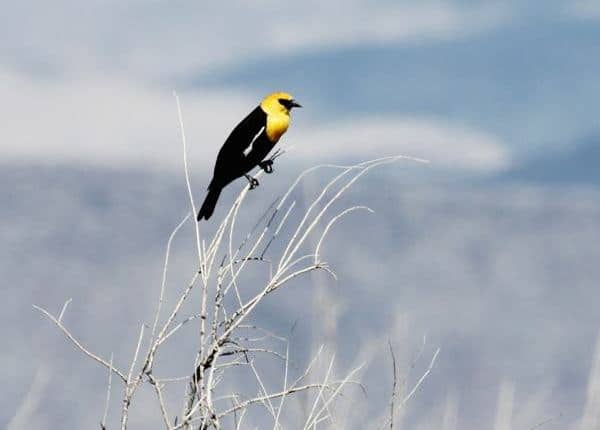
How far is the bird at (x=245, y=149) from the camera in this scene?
6.23 meters

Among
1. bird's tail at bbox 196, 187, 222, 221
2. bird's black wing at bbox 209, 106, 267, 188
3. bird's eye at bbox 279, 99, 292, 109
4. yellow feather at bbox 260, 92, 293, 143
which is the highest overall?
bird's eye at bbox 279, 99, 292, 109

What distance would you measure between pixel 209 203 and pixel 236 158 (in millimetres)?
344

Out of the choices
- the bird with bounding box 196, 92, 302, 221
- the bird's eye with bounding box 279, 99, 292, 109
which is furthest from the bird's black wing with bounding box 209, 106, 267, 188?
the bird's eye with bounding box 279, 99, 292, 109

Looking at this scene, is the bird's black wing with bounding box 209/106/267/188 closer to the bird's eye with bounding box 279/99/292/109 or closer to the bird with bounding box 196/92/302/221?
the bird with bounding box 196/92/302/221

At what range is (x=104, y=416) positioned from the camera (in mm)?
2873

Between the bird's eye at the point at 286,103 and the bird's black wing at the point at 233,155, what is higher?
the bird's eye at the point at 286,103

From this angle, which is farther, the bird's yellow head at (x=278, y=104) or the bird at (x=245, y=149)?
the bird's yellow head at (x=278, y=104)

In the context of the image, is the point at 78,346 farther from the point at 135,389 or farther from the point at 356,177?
the point at 356,177

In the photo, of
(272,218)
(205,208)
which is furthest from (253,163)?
(272,218)

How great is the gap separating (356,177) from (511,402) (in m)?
0.99

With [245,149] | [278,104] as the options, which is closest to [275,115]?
[278,104]

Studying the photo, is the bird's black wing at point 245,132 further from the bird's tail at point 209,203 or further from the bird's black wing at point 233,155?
the bird's tail at point 209,203

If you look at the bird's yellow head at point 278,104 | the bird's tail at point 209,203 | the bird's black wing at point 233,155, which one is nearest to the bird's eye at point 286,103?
the bird's yellow head at point 278,104

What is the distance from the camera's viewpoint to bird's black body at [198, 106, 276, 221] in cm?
623
